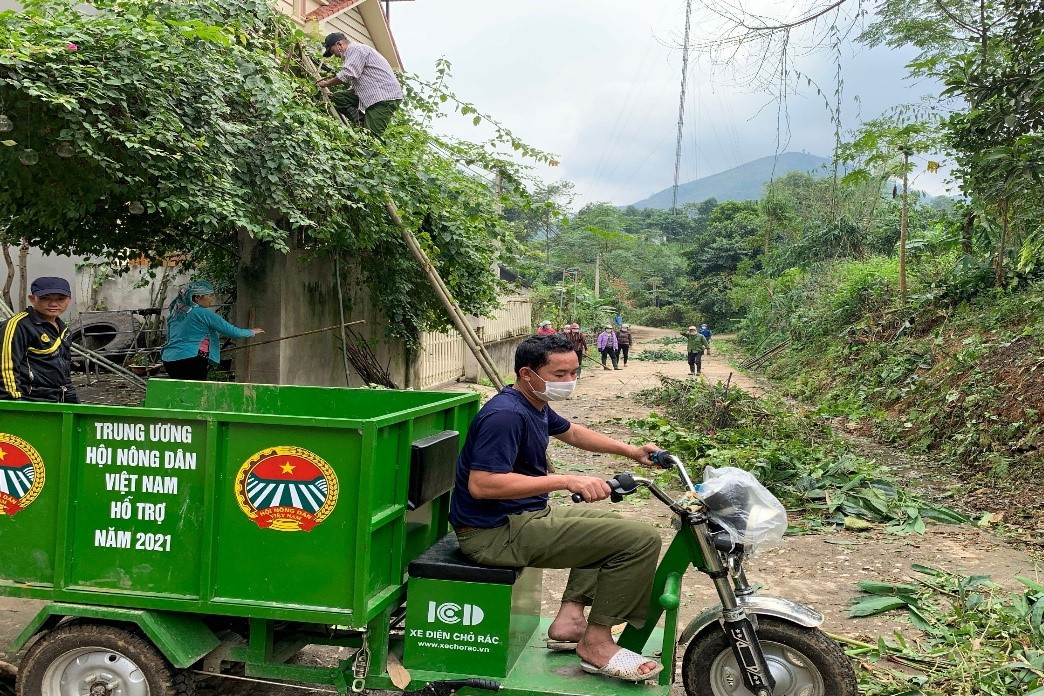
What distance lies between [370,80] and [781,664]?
743 centimetres

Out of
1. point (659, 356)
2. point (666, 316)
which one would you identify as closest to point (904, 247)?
point (659, 356)

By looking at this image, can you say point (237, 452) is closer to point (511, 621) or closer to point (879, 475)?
point (511, 621)

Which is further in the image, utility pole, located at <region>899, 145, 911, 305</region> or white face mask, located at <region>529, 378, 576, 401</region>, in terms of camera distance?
utility pole, located at <region>899, 145, 911, 305</region>

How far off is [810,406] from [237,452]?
49.5ft

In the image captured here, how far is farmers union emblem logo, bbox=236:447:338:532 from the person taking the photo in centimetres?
346

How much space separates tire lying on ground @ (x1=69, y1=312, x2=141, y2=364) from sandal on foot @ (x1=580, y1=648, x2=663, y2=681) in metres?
11.1

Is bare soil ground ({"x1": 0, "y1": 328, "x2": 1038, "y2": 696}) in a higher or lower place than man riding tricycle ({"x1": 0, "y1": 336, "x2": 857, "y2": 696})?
lower

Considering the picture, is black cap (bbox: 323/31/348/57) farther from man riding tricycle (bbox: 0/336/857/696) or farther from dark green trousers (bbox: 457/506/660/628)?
dark green trousers (bbox: 457/506/660/628)

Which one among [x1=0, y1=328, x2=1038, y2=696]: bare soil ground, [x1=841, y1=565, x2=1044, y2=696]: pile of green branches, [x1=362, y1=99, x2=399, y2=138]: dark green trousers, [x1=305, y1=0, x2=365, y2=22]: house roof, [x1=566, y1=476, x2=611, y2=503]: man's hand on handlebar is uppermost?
[x1=305, y1=0, x2=365, y2=22]: house roof

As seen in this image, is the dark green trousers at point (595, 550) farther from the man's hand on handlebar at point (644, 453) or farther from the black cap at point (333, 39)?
the black cap at point (333, 39)

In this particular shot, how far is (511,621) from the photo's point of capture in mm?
3727

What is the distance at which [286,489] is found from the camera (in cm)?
349

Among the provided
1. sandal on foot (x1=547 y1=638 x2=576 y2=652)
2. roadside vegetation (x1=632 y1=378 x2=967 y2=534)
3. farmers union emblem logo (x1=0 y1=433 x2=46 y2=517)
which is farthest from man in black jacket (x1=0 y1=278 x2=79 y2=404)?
roadside vegetation (x1=632 y1=378 x2=967 y2=534)

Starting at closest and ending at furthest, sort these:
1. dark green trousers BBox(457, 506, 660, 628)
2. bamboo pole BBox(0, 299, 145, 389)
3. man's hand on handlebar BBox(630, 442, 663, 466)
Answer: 1. dark green trousers BBox(457, 506, 660, 628)
2. man's hand on handlebar BBox(630, 442, 663, 466)
3. bamboo pole BBox(0, 299, 145, 389)
